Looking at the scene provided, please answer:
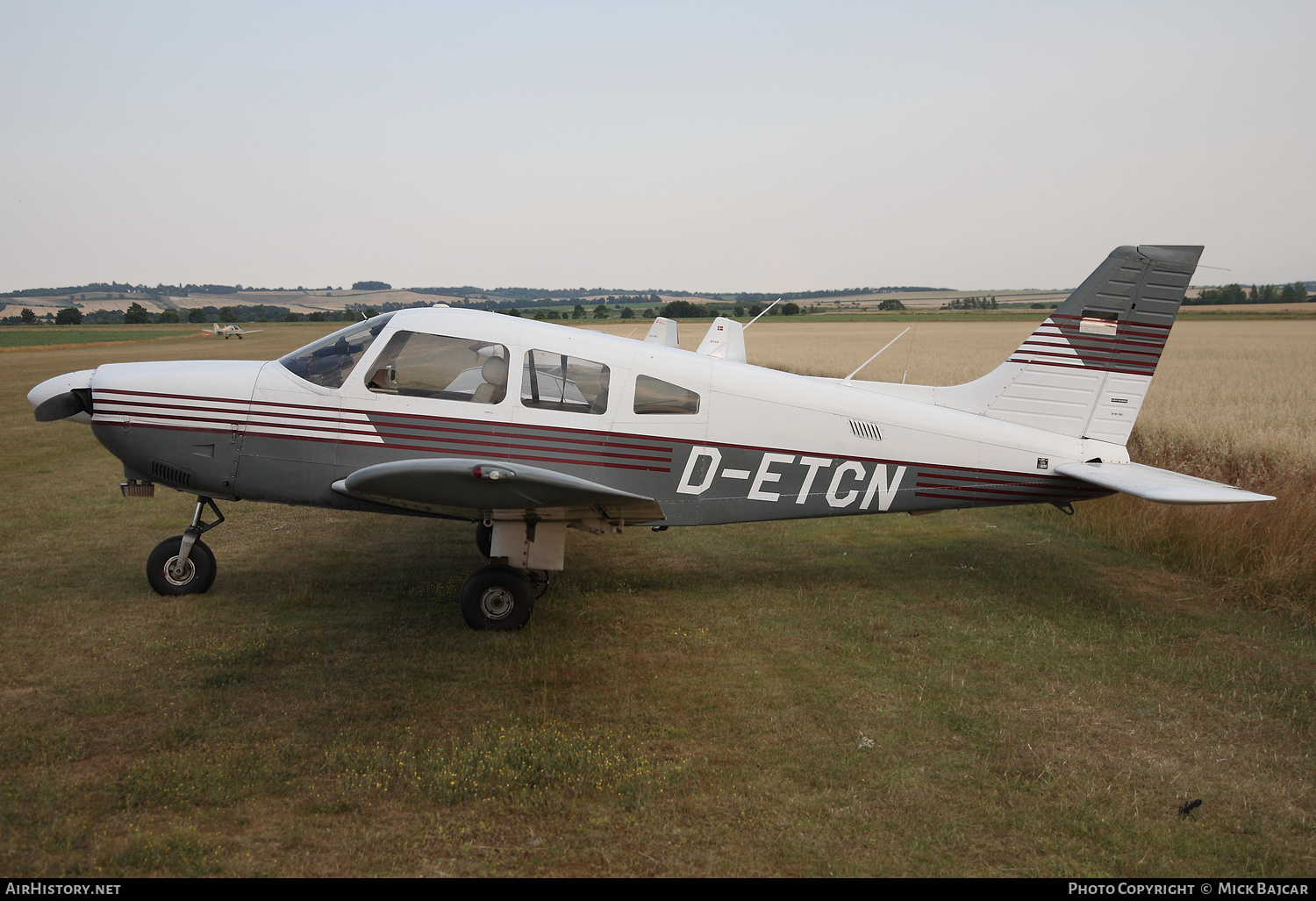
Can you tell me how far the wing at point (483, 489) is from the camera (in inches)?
182

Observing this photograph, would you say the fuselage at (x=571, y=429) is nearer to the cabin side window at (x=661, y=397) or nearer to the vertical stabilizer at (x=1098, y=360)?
the cabin side window at (x=661, y=397)

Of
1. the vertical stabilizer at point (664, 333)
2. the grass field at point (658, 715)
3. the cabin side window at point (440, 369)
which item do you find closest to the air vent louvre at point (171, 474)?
the grass field at point (658, 715)

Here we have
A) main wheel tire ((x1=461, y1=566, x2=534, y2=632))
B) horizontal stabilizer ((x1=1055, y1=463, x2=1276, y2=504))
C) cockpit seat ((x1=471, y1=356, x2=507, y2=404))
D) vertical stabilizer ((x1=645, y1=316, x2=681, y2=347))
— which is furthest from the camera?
vertical stabilizer ((x1=645, y1=316, x2=681, y2=347))

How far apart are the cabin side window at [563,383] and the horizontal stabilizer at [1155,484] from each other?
148 inches

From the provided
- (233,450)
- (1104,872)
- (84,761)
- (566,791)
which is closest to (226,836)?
(84,761)

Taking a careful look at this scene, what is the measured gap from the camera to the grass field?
320 cm

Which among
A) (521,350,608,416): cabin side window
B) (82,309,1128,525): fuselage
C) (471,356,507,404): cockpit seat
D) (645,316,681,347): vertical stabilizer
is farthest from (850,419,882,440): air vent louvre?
(645,316,681,347): vertical stabilizer

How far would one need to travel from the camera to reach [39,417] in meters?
5.57

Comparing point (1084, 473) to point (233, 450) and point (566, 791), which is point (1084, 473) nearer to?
point (566, 791)

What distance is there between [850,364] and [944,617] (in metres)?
22.2

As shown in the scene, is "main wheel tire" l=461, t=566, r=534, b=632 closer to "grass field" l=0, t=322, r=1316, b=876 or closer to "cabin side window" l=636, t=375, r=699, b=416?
"grass field" l=0, t=322, r=1316, b=876

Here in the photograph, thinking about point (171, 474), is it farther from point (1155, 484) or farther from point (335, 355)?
point (1155, 484)

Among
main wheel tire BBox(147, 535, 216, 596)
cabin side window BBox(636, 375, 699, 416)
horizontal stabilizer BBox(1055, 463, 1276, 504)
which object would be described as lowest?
main wheel tire BBox(147, 535, 216, 596)

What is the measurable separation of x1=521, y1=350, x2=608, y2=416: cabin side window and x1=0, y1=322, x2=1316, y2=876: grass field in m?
1.65
